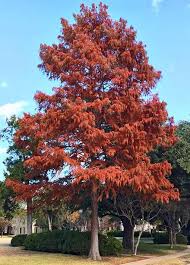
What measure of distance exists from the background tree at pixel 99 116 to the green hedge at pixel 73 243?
1979 millimetres

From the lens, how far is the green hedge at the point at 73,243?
26516 millimetres

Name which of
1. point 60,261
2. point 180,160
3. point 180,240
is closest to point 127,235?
point 180,160

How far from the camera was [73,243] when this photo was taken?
27.0 m

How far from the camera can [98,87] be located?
25078 mm

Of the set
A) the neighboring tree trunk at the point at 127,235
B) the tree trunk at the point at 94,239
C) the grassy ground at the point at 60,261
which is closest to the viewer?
the grassy ground at the point at 60,261

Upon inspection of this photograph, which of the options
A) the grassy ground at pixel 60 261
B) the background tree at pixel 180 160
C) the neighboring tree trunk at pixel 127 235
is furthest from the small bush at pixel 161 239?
the grassy ground at pixel 60 261

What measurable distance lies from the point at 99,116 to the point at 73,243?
8.03 metres

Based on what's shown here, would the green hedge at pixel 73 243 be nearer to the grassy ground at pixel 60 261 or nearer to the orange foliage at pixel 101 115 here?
the grassy ground at pixel 60 261

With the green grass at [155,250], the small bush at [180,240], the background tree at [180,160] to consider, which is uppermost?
the background tree at [180,160]

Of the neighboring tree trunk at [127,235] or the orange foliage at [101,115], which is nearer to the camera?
the orange foliage at [101,115]

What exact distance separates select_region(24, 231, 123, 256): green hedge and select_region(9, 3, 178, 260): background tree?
6.49 ft

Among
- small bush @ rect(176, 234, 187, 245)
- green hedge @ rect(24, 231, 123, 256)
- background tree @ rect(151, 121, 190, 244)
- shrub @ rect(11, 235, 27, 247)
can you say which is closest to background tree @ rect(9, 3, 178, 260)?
green hedge @ rect(24, 231, 123, 256)

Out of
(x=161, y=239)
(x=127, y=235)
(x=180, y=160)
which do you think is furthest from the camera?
(x=161, y=239)

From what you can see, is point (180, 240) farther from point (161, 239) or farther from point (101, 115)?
point (101, 115)
